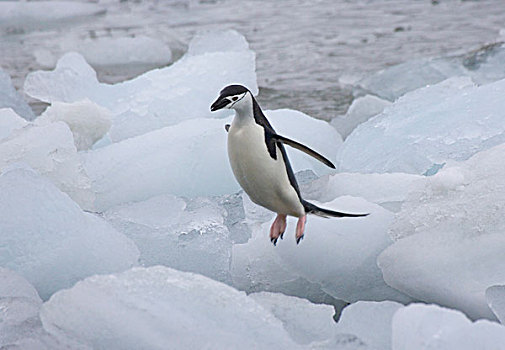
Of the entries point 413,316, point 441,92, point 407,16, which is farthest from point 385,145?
point 407,16

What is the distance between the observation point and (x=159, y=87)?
306 centimetres

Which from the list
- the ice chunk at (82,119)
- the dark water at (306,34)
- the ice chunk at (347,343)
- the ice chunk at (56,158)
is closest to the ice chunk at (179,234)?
the ice chunk at (56,158)

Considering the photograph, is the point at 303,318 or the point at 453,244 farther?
the point at 453,244

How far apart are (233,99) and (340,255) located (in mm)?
470

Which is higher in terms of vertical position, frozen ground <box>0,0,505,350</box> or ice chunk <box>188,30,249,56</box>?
frozen ground <box>0,0,505,350</box>

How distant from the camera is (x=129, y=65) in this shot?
18.6 feet

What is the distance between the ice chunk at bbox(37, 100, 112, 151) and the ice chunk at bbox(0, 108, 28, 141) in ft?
0.62

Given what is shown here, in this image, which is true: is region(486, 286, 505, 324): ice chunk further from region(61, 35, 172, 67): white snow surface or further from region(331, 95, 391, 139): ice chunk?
region(61, 35, 172, 67): white snow surface

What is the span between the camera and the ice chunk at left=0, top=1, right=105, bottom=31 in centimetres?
810

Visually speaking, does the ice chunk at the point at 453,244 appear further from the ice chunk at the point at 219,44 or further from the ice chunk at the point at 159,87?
the ice chunk at the point at 219,44

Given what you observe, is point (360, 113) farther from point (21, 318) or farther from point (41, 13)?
point (41, 13)

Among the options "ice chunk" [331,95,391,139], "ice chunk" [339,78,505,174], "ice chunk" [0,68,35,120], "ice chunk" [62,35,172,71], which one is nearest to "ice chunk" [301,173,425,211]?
"ice chunk" [339,78,505,174]

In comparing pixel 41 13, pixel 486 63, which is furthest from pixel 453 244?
pixel 41 13

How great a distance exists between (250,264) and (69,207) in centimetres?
40
